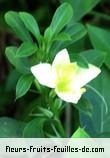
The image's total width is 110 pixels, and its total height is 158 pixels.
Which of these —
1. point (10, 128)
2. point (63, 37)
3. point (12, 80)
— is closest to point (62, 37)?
point (63, 37)

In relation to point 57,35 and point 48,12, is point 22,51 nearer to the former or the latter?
point 57,35

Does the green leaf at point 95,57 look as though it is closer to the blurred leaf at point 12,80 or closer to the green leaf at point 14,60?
the green leaf at point 14,60

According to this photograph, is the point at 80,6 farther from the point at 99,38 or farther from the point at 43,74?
the point at 43,74

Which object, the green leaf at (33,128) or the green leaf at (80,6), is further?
the green leaf at (80,6)

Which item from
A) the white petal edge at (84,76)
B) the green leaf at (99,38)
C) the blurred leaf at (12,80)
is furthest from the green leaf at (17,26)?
the blurred leaf at (12,80)

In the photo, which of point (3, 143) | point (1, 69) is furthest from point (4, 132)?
point (1, 69)

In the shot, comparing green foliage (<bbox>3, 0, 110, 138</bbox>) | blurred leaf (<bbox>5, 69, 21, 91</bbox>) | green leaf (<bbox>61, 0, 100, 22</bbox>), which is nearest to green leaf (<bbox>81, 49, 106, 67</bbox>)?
green foliage (<bbox>3, 0, 110, 138</bbox>)
